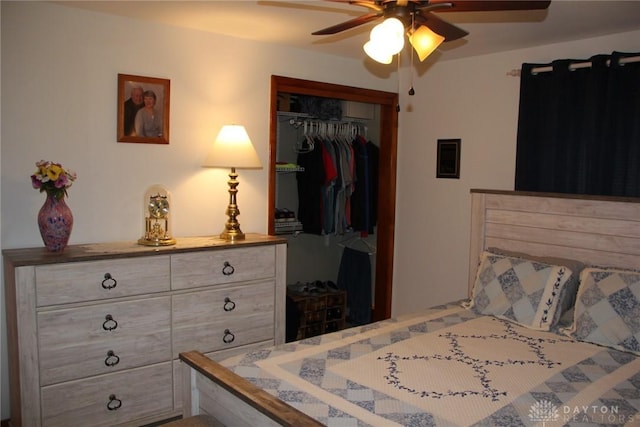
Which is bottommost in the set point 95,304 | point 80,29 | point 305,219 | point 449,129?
point 95,304

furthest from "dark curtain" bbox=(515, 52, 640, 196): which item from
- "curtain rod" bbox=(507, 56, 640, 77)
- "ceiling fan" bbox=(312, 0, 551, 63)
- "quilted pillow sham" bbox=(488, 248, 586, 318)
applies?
"ceiling fan" bbox=(312, 0, 551, 63)

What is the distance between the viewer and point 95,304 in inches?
107

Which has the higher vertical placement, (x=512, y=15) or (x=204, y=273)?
(x=512, y=15)

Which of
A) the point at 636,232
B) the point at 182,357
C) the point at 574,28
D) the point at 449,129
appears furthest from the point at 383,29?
the point at 449,129

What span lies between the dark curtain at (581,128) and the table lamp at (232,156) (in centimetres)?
180

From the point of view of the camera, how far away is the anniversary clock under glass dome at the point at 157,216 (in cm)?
314

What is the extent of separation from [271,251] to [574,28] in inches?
87.0

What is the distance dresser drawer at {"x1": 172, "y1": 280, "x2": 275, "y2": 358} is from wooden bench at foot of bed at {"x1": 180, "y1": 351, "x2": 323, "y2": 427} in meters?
0.75

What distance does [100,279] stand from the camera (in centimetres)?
274

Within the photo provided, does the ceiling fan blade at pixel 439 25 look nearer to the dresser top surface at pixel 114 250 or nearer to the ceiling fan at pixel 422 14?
the ceiling fan at pixel 422 14

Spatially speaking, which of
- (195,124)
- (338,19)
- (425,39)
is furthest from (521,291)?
(195,124)

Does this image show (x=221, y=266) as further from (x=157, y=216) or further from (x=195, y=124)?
(x=195, y=124)

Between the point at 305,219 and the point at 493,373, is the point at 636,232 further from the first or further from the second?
the point at 305,219

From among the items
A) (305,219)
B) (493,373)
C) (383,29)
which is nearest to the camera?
(383,29)
